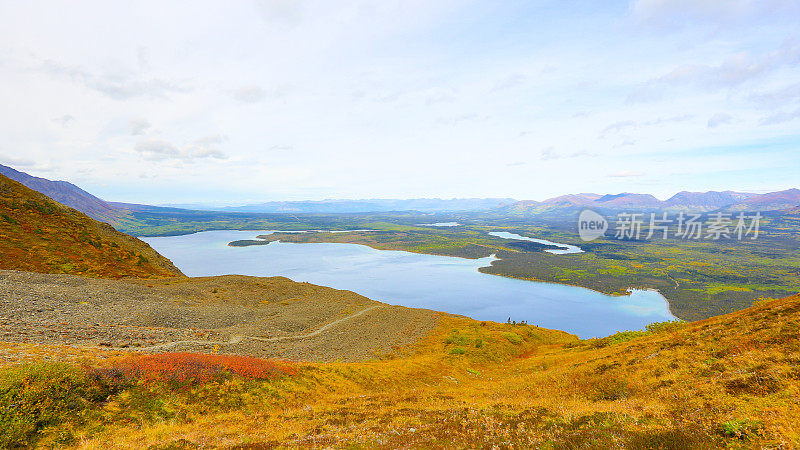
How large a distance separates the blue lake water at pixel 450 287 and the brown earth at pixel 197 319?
42.0 meters

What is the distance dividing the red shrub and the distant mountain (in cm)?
4209

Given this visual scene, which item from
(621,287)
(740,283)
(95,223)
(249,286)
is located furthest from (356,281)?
(740,283)

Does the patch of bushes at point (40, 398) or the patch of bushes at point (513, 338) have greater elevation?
the patch of bushes at point (40, 398)

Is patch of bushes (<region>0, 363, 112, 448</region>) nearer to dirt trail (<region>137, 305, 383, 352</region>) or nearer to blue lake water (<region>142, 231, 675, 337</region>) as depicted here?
dirt trail (<region>137, 305, 383, 352</region>)

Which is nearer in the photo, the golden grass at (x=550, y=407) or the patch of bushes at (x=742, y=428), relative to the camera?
the patch of bushes at (x=742, y=428)

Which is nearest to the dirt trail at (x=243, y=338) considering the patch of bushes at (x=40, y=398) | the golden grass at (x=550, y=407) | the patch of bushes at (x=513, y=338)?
the patch of bushes at (x=40, y=398)

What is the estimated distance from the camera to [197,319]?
35.2 m

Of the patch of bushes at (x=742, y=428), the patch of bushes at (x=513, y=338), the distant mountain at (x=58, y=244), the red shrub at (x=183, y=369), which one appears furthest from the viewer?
the distant mountain at (x=58, y=244)

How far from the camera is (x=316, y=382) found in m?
20.4

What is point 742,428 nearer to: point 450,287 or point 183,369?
point 183,369

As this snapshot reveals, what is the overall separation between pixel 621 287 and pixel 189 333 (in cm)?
12696

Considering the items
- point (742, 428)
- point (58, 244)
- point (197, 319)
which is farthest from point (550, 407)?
point (58, 244)

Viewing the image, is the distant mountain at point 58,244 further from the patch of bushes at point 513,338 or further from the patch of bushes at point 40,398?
the patch of bushes at point 513,338

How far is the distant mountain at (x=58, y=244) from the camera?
42.0 meters
